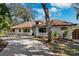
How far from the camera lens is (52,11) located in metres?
3.87

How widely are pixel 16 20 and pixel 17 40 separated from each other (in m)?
0.28

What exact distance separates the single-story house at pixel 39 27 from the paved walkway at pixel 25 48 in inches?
5.1

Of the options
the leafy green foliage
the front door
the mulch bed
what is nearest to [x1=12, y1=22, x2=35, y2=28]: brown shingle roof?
the leafy green foliage

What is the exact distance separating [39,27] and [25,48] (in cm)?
35

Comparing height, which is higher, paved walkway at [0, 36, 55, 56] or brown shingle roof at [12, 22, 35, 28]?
brown shingle roof at [12, 22, 35, 28]

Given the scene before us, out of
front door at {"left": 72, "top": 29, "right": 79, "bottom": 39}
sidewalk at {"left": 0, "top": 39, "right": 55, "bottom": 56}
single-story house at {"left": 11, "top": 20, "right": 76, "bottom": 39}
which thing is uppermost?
single-story house at {"left": 11, "top": 20, "right": 76, "bottom": 39}

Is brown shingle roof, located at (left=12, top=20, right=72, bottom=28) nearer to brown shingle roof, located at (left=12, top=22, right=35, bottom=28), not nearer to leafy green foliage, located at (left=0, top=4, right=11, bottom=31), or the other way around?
brown shingle roof, located at (left=12, top=22, right=35, bottom=28)

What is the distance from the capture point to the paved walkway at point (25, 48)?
3844 millimetres

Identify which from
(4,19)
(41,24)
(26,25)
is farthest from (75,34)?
(4,19)

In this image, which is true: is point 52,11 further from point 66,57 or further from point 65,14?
point 66,57

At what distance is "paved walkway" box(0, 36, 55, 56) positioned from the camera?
384cm

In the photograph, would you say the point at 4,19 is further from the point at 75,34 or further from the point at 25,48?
the point at 75,34

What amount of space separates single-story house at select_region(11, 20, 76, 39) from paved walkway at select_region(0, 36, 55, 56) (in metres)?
0.13

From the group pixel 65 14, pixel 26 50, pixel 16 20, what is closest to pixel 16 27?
pixel 16 20
